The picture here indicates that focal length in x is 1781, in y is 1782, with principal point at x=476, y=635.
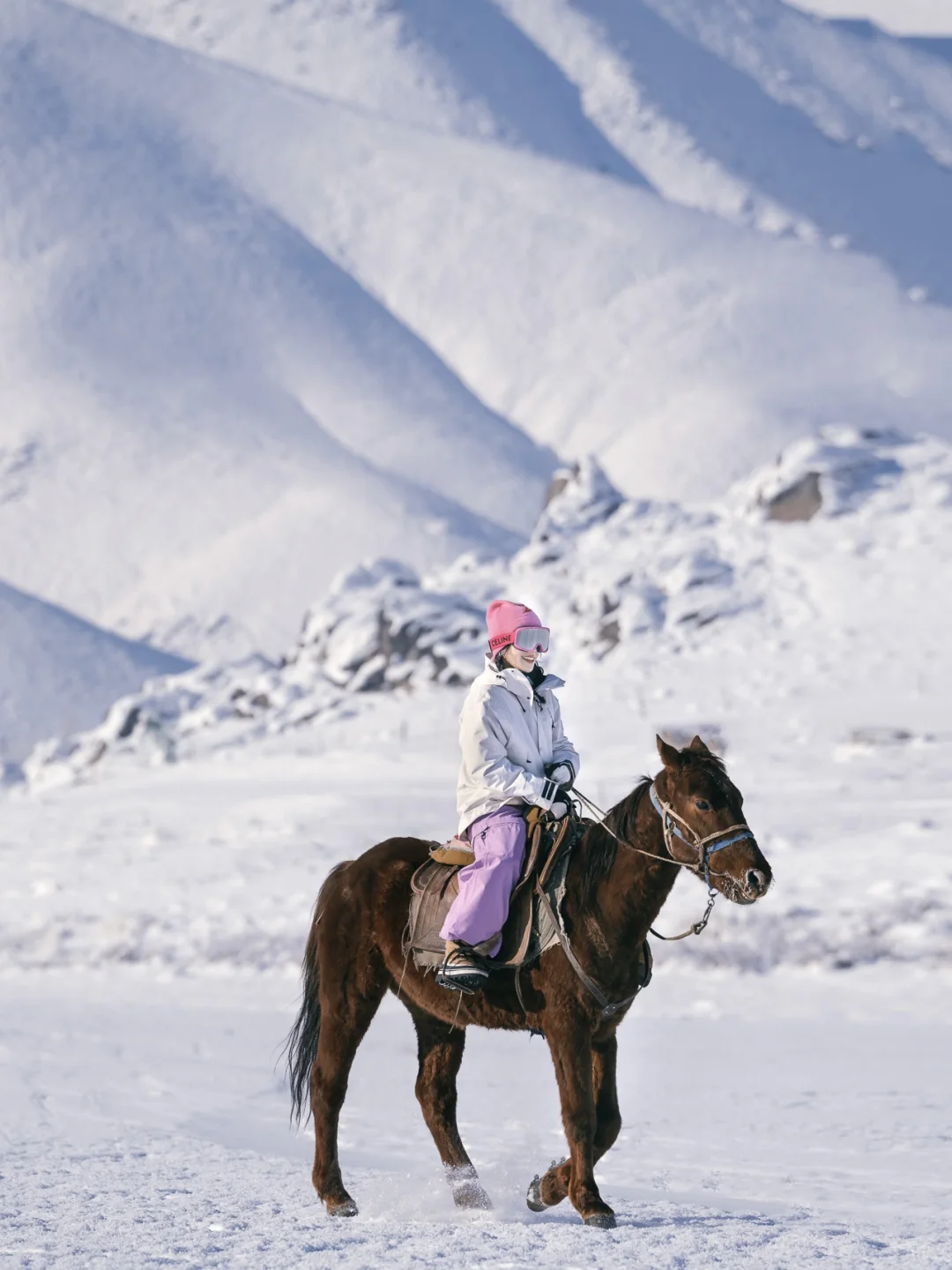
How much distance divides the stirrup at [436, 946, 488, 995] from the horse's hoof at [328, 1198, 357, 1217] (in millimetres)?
1188

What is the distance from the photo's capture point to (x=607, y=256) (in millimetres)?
138250

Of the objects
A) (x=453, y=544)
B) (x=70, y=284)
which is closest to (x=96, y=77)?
(x=70, y=284)

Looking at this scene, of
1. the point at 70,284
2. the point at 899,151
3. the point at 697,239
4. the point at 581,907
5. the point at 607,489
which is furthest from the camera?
the point at 899,151

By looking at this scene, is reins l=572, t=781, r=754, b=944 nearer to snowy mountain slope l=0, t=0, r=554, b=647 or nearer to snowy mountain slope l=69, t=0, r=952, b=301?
snowy mountain slope l=0, t=0, r=554, b=647

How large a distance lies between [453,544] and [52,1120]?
76457mm

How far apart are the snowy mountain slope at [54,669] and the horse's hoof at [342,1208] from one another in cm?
5628

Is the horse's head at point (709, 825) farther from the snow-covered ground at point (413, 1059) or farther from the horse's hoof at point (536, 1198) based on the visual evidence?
the horse's hoof at point (536, 1198)

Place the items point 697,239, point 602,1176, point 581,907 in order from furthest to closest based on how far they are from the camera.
Result: 1. point 697,239
2. point 602,1176
3. point 581,907

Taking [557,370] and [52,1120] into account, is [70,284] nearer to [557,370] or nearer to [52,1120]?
[557,370]

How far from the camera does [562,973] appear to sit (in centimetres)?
694

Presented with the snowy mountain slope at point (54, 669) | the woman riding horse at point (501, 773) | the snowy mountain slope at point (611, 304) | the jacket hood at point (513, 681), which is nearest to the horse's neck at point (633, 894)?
the woman riding horse at point (501, 773)

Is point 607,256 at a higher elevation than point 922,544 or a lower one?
higher

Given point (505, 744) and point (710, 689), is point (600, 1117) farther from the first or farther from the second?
point (710, 689)

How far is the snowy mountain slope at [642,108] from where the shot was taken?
170625mm
